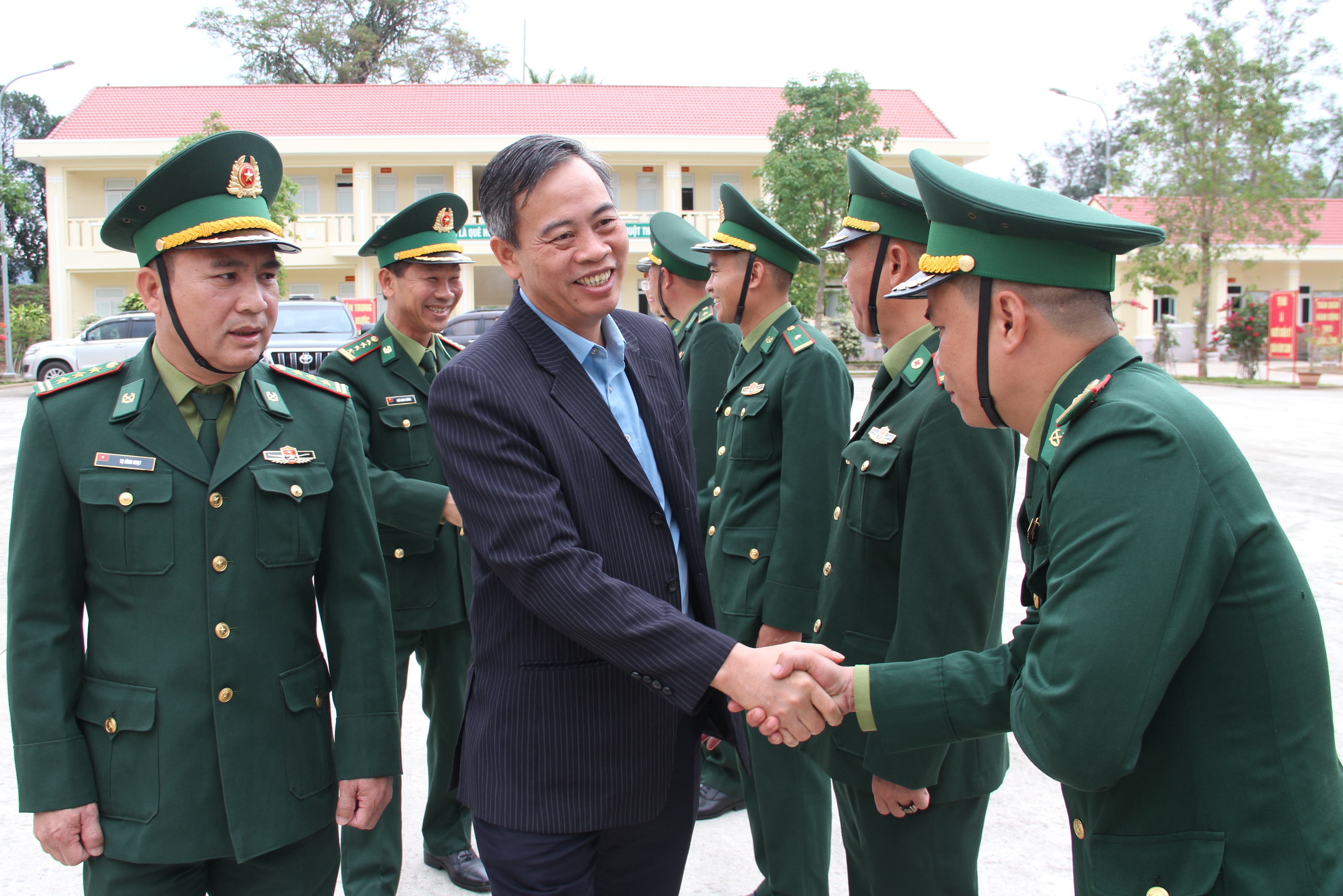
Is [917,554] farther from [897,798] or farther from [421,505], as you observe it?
[421,505]

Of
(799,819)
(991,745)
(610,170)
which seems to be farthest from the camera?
(799,819)

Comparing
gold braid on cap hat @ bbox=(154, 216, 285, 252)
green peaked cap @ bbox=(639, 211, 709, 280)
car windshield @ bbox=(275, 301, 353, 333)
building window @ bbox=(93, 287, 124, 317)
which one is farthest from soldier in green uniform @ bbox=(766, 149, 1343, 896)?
building window @ bbox=(93, 287, 124, 317)

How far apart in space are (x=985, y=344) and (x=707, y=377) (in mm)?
2687

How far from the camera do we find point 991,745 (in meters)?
2.09

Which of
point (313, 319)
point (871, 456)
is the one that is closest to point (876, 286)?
point (871, 456)

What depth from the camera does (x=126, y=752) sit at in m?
1.79

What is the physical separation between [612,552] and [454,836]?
74.7 inches

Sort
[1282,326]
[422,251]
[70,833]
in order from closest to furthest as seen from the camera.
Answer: [70,833] → [422,251] → [1282,326]

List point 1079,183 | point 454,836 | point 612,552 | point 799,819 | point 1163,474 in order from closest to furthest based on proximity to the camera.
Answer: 1. point 1163,474
2. point 612,552
3. point 799,819
4. point 454,836
5. point 1079,183

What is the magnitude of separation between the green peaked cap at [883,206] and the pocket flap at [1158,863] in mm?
1461

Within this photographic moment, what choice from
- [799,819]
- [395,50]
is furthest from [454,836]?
[395,50]

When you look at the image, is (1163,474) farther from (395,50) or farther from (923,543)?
(395,50)

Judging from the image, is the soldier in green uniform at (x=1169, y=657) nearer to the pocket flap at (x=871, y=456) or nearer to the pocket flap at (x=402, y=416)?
the pocket flap at (x=871, y=456)

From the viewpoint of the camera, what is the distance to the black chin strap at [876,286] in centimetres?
242
